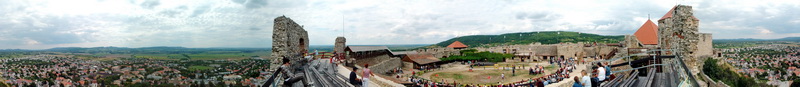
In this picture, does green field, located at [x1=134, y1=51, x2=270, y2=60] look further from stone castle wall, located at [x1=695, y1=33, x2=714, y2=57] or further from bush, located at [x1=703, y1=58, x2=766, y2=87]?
stone castle wall, located at [x1=695, y1=33, x2=714, y2=57]

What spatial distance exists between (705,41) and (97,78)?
2291 cm

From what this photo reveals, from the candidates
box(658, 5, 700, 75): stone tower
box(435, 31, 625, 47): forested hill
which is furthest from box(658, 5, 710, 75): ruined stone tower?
box(435, 31, 625, 47): forested hill

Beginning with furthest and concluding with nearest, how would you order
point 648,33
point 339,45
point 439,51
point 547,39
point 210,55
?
point 547,39
point 439,51
point 648,33
point 339,45
point 210,55

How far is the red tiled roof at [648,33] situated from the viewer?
980 inches

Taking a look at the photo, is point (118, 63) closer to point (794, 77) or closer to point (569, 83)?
point (569, 83)

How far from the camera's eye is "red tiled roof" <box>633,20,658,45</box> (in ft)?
81.7

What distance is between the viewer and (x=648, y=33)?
25.9m

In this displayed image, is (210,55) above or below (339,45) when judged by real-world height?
below

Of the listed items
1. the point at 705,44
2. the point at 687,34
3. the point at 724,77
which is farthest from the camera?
the point at 705,44

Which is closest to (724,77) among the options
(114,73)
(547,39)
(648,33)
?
(648,33)

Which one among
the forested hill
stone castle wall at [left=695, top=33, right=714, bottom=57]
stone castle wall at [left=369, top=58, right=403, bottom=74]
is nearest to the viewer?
stone castle wall at [left=695, top=33, right=714, bottom=57]

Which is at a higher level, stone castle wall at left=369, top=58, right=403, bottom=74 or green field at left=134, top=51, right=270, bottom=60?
green field at left=134, top=51, right=270, bottom=60

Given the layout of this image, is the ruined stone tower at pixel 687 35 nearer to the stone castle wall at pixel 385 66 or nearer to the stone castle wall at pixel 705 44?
the stone castle wall at pixel 705 44

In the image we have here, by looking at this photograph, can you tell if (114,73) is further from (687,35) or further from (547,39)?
(547,39)
